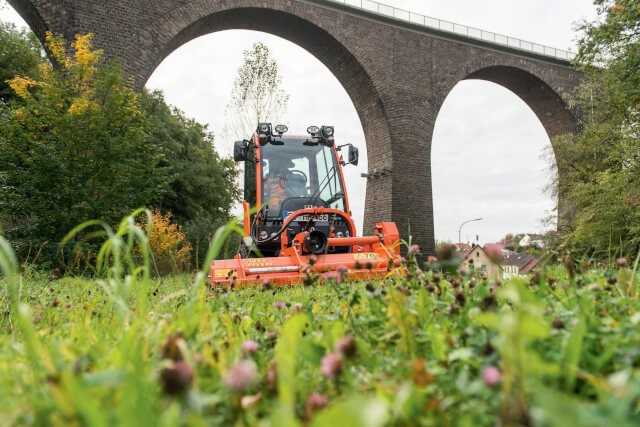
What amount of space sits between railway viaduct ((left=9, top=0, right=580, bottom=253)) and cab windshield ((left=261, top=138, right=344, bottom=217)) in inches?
253

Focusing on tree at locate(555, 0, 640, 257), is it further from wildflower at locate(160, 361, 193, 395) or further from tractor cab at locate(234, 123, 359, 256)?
wildflower at locate(160, 361, 193, 395)

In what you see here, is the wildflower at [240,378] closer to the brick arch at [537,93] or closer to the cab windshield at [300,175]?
the cab windshield at [300,175]

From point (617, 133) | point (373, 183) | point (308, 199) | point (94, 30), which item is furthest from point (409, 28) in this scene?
point (308, 199)

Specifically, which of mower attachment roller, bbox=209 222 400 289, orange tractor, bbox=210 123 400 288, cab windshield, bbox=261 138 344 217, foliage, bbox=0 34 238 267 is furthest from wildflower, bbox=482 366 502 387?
foliage, bbox=0 34 238 267

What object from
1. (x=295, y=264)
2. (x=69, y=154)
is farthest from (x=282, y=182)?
(x=69, y=154)

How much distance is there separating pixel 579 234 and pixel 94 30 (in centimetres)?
1163

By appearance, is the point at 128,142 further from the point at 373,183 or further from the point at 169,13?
the point at 373,183

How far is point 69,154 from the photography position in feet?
29.1

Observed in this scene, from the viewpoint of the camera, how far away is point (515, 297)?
0.57 metres

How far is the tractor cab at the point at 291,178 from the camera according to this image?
6094 mm

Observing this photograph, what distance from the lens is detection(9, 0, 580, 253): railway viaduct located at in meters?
11.4

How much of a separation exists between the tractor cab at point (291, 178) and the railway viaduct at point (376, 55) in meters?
6.34

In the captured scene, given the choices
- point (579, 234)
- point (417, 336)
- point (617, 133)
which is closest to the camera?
point (417, 336)

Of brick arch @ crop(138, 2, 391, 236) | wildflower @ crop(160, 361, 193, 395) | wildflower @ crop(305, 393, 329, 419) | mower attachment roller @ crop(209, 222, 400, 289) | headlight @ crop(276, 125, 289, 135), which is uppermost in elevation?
brick arch @ crop(138, 2, 391, 236)
